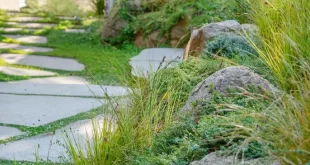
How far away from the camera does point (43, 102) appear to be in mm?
6070

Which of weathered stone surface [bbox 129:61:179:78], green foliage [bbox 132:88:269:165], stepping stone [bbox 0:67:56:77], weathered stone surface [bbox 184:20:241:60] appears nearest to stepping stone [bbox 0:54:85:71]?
stepping stone [bbox 0:67:56:77]

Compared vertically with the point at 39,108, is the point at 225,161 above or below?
above

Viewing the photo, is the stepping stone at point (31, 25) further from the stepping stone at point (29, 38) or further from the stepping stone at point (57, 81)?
the stepping stone at point (57, 81)

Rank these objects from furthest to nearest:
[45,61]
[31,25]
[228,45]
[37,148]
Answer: [31,25] → [45,61] → [228,45] → [37,148]

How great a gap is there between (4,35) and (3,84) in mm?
4748

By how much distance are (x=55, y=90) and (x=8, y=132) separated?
184 centimetres

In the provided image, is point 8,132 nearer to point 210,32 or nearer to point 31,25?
point 210,32

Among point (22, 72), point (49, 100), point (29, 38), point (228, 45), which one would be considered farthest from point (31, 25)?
point (228, 45)

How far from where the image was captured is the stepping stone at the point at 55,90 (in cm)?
647

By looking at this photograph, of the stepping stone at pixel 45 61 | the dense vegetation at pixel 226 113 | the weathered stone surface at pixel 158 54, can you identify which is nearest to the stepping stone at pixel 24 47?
the stepping stone at pixel 45 61

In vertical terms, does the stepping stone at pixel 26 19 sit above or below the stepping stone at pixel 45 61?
above

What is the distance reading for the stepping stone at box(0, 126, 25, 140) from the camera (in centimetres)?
477

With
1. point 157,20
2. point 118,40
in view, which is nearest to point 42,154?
point 157,20

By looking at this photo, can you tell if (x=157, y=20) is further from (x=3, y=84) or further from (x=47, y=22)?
(x=47, y=22)
